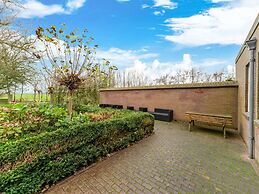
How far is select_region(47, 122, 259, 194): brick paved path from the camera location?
2.43 meters

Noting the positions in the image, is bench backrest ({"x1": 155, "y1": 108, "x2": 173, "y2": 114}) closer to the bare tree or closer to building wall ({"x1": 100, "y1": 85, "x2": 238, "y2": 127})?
building wall ({"x1": 100, "y1": 85, "x2": 238, "y2": 127})

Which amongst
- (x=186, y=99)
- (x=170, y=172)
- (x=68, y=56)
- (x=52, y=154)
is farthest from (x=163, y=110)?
(x=52, y=154)

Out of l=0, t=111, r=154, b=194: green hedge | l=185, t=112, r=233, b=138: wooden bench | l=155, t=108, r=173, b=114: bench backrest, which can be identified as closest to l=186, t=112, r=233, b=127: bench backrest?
l=185, t=112, r=233, b=138: wooden bench

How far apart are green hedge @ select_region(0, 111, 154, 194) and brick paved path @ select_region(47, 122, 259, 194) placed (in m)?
0.25

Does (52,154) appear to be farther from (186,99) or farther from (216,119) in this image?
(186,99)

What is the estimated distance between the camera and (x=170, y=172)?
294 cm

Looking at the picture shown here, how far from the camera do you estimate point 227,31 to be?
6.03 metres

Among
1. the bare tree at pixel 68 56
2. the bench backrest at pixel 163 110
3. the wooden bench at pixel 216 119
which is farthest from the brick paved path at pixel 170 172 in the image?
the bench backrest at pixel 163 110

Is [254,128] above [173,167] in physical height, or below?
above

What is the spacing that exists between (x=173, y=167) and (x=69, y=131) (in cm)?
255

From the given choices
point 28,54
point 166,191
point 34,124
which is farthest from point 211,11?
point 28,54

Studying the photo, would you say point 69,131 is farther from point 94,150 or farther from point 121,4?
point 121,4

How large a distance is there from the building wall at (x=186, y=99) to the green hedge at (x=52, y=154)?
220 inches

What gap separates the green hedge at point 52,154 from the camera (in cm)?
206
